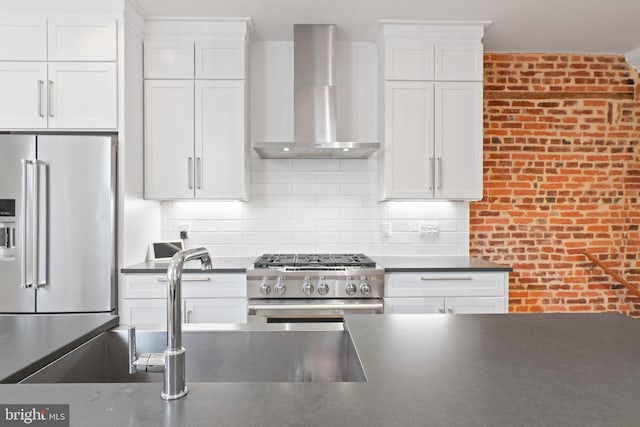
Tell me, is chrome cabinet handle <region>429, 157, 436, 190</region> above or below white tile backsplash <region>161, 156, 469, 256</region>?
above

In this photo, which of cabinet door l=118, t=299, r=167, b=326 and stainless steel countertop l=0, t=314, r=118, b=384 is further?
cabinet door l=118, t=299, r=167, b=326

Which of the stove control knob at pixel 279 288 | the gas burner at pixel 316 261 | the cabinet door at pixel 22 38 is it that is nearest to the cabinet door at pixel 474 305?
the gas burner at pixel 316 261

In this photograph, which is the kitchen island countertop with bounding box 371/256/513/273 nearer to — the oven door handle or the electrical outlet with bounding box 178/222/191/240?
the oven door handle

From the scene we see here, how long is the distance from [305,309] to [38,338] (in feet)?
5.49

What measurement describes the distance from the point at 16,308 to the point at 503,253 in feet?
11.7

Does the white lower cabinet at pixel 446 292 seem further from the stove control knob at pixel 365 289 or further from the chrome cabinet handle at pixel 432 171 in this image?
the chrome cabinet handle at pixel 432 171

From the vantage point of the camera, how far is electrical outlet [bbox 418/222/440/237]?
332cm

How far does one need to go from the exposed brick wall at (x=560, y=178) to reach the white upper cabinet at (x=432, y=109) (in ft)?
1.68

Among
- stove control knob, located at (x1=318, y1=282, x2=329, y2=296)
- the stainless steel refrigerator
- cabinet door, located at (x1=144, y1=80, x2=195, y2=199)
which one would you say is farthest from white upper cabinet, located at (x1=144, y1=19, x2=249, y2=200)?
stove control knob, located at (x1=318, y1=282, x2=329, y2=296)

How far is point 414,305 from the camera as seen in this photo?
2.63 m

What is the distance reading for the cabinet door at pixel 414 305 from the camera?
2619 mm

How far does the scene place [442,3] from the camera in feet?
8.89

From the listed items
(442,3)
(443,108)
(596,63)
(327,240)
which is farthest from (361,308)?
(596,63)

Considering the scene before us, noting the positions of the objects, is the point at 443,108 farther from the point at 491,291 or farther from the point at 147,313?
the point at 147,313
